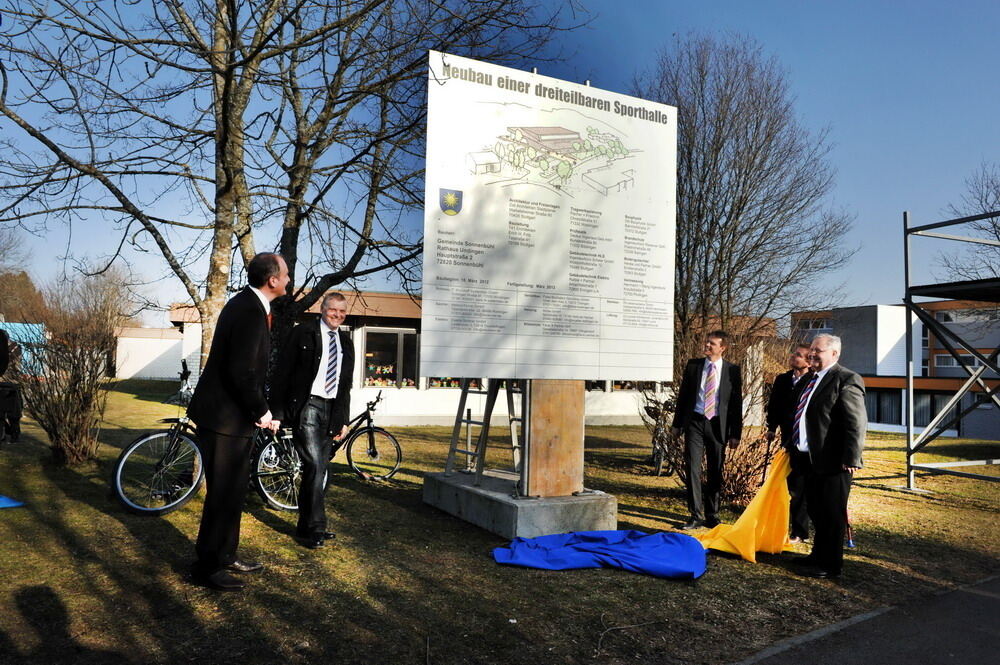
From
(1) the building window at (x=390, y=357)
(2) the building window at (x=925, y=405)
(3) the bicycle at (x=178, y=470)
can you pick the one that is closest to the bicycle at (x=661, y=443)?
(3) the bicycle at (x=178, y=470)

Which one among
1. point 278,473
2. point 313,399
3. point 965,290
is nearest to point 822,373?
point 313,399

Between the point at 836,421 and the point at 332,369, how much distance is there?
161 inches

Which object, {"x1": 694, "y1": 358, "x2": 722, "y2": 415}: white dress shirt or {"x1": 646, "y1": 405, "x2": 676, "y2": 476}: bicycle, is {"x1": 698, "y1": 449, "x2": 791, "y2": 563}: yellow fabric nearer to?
{"x1": 694, "y1": 358, "x2": 722, "y2": 415}: white dress shirt

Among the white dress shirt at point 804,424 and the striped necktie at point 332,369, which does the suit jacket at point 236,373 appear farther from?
the white dress shirt at point 804,424

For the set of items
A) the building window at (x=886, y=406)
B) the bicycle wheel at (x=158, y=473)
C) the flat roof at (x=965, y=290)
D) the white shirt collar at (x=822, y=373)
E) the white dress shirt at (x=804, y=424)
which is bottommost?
the building window at (x=886, y=406)

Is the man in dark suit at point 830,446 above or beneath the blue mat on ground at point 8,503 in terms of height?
above

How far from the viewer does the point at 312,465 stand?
566 cm

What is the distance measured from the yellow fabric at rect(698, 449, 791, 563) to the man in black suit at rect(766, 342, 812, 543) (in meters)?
0.17

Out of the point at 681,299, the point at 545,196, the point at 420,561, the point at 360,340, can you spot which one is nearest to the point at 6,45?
the point at 545,196

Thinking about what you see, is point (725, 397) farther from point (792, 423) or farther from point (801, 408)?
point (801, 408)

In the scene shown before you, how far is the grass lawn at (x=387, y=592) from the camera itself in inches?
145

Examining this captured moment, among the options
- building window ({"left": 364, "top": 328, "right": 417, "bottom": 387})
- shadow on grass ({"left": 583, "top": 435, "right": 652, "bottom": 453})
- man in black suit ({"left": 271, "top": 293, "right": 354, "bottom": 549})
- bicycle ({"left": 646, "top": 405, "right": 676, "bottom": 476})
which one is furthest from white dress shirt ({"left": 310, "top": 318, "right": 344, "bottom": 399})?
building window ({"left": 364, "top": 328, "right": 417, "bottom": 387})

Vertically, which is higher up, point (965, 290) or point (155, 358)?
point (965, 290)

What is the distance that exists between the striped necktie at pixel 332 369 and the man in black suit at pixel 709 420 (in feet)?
11.3
